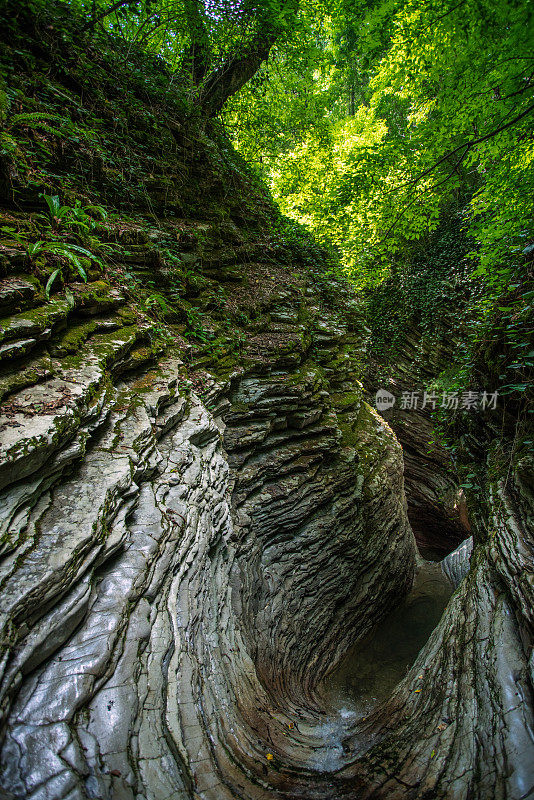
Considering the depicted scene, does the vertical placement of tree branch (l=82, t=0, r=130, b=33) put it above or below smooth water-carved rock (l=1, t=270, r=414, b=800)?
above

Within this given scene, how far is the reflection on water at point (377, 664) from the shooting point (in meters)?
4.56

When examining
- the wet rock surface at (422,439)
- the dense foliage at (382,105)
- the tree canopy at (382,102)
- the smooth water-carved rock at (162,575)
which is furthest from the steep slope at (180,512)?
the wet rock surface at (422,439)

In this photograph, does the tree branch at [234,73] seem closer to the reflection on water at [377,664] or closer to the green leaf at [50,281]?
the green leaf at [50,281]

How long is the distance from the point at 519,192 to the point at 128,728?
24.0ft

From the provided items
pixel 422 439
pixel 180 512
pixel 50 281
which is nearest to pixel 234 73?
pixel 50 281

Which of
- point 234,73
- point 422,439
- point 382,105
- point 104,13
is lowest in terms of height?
point 422,439

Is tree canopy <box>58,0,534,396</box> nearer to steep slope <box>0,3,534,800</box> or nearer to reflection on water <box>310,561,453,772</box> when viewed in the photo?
steep slope <box>0,3,534,800</box>

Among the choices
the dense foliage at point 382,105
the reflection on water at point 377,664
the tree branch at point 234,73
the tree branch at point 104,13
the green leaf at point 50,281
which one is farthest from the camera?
the tree branch at point 234,73

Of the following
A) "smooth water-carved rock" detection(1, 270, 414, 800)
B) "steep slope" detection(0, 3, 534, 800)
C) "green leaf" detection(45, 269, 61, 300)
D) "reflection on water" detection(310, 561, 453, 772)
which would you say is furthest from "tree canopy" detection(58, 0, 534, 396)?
"reflection on water" detection(310, 561, 453, 772)

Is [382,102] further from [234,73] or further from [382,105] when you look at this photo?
[234,73]

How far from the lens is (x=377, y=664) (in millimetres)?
7434

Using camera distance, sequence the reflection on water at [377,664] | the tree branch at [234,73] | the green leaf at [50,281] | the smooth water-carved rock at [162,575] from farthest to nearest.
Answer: the tree branch at [234,73]
the reflection on water at [377,664]
the green leaf at [50,281]
the smooth water-carved rock at [162,575]

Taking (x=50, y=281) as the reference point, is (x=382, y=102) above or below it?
above

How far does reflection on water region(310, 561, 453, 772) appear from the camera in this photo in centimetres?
456
